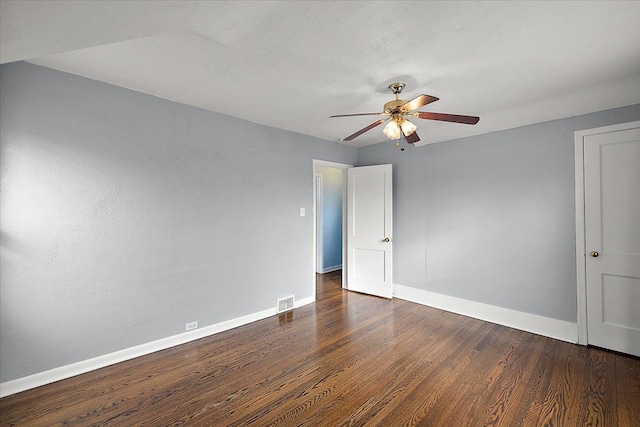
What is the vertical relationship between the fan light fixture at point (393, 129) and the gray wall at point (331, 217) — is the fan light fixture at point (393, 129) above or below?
above

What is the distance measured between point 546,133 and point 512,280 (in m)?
1.70

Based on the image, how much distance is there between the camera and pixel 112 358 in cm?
249

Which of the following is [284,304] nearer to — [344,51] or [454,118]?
[454,118]

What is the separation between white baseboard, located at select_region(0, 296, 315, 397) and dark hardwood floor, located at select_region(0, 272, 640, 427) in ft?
0.21

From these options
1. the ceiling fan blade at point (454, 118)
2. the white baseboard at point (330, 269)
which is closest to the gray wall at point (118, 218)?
the ceiling fan blade at point (454, 118)

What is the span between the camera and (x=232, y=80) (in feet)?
7.89

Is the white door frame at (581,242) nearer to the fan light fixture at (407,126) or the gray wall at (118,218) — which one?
the fan light fixture at (407,126)

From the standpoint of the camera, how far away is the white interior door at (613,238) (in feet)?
8.70

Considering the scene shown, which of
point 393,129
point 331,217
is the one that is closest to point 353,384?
point 393,129

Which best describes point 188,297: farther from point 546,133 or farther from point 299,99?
point 546,133

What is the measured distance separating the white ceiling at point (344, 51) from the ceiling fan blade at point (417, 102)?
0.26 meters

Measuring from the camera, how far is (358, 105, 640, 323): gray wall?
305 centimetres

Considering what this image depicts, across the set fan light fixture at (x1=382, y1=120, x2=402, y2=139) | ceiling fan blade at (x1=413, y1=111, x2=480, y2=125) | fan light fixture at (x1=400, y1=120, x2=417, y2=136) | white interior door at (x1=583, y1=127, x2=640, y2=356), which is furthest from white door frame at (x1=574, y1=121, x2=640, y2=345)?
fan light fixture at (x1=382, y1=120, x2=402, y2=139)

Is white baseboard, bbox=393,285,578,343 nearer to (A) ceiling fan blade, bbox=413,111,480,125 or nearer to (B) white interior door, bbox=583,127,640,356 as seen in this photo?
(B) white interior door, bbox=583,127,640,356
